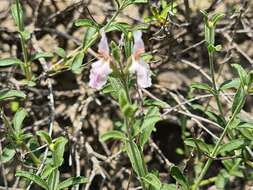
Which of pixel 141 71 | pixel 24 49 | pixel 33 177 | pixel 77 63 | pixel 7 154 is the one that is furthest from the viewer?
pixel 24 49

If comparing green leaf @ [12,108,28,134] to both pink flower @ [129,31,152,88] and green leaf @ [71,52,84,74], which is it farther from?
pink flower @ [129,31,152,88]

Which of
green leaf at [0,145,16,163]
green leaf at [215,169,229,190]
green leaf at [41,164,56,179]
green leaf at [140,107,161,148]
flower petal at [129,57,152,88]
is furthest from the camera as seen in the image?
green leaf at [215,169,229,190]

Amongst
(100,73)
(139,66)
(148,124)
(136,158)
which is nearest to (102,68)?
(100,73)

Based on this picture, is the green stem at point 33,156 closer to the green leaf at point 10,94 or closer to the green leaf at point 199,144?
the green leaf at point 10,94

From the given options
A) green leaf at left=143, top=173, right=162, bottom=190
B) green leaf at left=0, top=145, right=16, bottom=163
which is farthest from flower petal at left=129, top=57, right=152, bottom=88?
green leaf at left=0, top=145, right=16, bottom=163

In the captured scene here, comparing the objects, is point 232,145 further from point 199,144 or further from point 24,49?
point 24,49

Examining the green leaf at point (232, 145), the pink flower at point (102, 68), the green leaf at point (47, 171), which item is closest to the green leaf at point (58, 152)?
the green leaf at point (47, 171)

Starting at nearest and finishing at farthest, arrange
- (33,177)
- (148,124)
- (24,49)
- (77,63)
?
(148,124), (33,177), (77,63), (24,49)
